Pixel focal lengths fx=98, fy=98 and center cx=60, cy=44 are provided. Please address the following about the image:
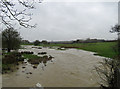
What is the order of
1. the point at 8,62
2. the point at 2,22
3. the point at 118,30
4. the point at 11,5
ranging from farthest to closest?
the point at 118,30 → the point at 8,62 → the point at 2,22 → the point at 11,5

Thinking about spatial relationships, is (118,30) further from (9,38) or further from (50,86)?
(9,38)

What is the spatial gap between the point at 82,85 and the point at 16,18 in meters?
5.03

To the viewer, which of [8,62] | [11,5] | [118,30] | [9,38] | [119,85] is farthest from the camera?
[9,38]

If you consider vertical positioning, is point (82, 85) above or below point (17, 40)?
below

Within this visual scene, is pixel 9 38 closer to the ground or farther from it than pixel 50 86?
farther from it

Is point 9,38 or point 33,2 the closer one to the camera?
point 33,2

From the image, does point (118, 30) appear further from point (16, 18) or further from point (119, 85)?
point (16, 18)

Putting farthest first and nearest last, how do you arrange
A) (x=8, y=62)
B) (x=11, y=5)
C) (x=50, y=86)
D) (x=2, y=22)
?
1. (x=8, y=62)
2. (x=50, y=86)
3. (x=2, y=22)
4. (x=11, y=5)

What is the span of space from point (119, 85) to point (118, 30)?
16442 millimetres

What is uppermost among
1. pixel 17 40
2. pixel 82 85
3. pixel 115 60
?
pixel 17 40

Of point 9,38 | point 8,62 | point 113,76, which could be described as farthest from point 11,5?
point 9,38

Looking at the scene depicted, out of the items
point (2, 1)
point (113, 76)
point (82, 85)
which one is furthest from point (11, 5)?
point (82, 85)

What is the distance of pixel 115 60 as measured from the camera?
3803 millimetres

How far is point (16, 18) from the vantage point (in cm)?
378
